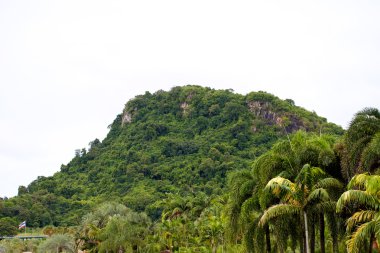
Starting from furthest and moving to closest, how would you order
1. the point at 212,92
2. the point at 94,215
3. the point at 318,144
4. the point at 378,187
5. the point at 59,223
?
the point at 212,92, the point at 59,223, the point at 94,215, the point at 318,144, the point at 378,187

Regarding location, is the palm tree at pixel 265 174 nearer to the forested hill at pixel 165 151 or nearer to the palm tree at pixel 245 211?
the palm tree at pixel 245 211

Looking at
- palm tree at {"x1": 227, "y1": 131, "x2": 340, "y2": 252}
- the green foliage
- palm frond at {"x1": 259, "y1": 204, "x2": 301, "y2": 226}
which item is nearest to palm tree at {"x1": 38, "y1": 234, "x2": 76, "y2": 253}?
the green foliage

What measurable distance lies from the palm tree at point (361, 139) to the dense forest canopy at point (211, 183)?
46 millimetres

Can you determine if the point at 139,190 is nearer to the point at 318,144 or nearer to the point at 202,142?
the point at 202,142

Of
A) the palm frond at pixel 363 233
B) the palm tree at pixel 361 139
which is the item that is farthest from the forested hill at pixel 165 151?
the palm frond at pixel 363 233

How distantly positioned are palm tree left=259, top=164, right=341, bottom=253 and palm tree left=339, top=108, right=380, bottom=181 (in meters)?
1.30

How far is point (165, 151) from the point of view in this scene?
142m

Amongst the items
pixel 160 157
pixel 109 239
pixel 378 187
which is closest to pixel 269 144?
pixel 160 157

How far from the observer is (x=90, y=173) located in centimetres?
13875

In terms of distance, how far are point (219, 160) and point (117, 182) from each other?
22539 millimetres

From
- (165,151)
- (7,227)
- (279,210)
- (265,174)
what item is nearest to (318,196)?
(279,210)

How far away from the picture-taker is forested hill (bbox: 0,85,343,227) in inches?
4461

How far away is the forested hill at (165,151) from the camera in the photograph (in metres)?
113

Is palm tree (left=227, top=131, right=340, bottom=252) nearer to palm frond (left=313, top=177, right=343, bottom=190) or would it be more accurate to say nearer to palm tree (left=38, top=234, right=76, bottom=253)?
palm frond (left=313, top=177, right=343, bottom=190)
